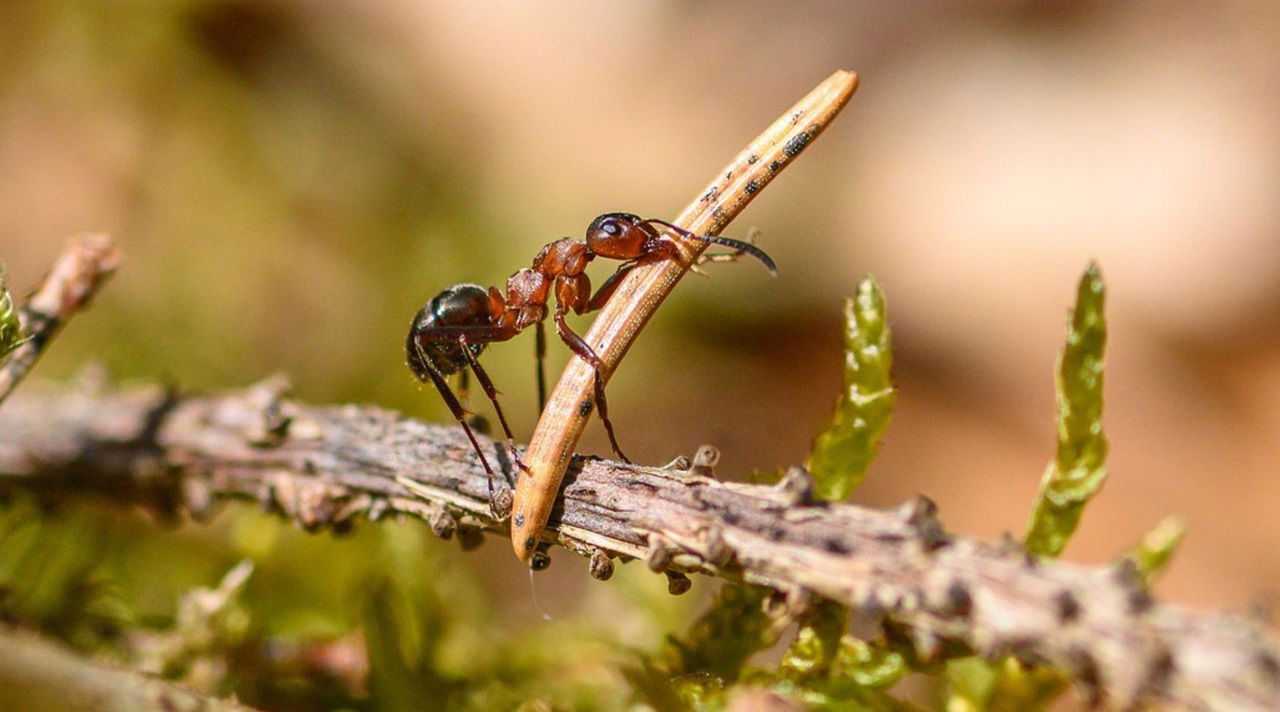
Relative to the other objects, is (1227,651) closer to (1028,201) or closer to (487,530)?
(487,530)

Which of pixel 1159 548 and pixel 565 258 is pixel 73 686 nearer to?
pixel 565 258

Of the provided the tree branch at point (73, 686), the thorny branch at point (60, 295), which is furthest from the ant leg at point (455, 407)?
the thorny branch at point (60, 295)

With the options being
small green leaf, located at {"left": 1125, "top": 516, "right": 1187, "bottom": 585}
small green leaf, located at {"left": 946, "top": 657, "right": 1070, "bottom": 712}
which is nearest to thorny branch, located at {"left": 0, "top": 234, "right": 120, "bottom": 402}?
small green leaf, located at {"left": 946, "top": 657, "right": 1070, "bottom": 712}

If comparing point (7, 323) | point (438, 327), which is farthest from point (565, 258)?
point (7, 323)

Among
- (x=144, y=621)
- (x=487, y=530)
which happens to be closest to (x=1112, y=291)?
(x=487, y=530)

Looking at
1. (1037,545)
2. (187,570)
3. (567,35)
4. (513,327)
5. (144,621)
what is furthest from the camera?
(567,35)

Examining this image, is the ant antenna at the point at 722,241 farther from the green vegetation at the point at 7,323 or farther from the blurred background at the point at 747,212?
the blurred background at the point at 747,212

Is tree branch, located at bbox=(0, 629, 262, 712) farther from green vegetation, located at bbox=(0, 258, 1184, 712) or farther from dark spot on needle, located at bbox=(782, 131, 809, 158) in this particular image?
dark spot on needle, located at bbox=(782, 131, 809, 158)

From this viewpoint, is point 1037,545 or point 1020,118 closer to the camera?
point 1037,545
